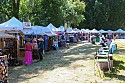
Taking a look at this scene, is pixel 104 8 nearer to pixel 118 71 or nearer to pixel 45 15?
pixel 45 15

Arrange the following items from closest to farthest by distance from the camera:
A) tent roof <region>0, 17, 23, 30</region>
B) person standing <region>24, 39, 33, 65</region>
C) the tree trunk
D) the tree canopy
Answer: person standing <region>24, 39, 33, 65</region>
tent roof <region>0, 17, 23, 30</region>
the tree trunk
the tree canopy

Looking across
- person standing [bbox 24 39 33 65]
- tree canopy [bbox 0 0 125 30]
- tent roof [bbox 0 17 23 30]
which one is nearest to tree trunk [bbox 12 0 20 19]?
tree canopy [bbox 0 0 125 30]

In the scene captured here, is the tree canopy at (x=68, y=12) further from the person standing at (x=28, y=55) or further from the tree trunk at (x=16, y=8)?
the person standing at (x=28, y=55)

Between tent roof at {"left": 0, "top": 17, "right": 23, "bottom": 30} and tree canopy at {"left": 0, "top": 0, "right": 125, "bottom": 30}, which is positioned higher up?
tree canopy at {"left": 0, "top": 0, "right": 125, "bottom": 30}

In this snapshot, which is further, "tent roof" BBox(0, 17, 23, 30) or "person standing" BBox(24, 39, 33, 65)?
"tent roof" BBox(0, 17, 23, 30)

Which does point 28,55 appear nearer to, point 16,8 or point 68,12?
point 16,8

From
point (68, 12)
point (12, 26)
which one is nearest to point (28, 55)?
point (12, 26)

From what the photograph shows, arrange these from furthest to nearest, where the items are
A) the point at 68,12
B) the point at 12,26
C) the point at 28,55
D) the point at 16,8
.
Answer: the point at 68,12
the point at 16,8
the point at 12,26
the point at 28,55

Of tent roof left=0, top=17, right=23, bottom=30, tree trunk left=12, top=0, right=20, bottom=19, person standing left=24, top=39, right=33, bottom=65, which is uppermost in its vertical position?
tree trunk left=12, top=0, right=20, bottom=19

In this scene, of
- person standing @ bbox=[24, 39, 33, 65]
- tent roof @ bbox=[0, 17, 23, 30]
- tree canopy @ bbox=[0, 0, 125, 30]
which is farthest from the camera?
tree canopy @ bbox=[0, 0, 125, 30]

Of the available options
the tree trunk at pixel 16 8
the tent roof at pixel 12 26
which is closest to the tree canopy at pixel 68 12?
the tree trunk at pixel 16 8

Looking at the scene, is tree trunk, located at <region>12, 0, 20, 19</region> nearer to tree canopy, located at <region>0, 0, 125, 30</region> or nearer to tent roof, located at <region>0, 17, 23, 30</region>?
tree canopy, located at <region>0, 0, 125, 30</region>

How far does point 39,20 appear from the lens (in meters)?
43.5

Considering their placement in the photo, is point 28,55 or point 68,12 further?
point 68,12
